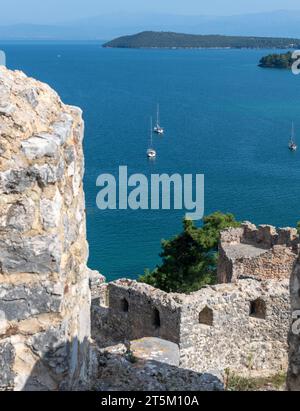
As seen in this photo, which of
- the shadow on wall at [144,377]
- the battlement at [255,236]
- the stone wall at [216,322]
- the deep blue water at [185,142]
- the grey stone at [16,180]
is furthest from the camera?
the deep blue water at [185,142]

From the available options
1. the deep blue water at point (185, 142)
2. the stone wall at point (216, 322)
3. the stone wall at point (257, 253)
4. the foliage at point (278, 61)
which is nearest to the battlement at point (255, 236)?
the stone wall at point (257, 253)

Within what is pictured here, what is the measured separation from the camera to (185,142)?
261 feet

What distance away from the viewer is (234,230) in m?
21.0

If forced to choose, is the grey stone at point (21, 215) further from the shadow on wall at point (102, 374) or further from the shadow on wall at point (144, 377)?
the shadow on wall at point (144, 377)

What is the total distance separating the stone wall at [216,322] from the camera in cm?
1302

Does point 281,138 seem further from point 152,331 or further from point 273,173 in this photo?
point 152,331

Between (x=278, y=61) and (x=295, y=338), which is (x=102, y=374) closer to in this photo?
(x=295, y=338)

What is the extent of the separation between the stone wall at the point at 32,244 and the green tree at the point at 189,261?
748 inches

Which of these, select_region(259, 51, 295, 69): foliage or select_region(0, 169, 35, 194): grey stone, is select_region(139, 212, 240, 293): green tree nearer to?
select_region(0, 169, 35, 194): grey stone

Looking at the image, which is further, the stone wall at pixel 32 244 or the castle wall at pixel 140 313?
the castle wall at pixel 140 313

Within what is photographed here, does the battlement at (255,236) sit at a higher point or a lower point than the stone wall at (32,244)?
lower

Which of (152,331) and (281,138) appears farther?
(281,138)
